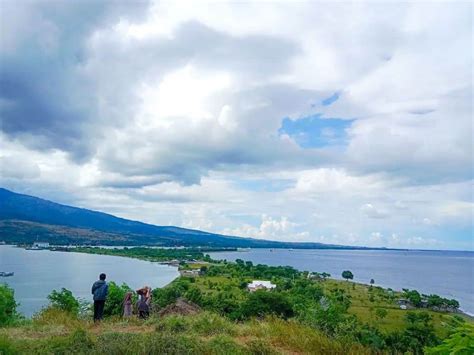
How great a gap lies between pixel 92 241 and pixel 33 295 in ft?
508

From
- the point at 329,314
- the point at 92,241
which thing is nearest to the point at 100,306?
the point at 329,314

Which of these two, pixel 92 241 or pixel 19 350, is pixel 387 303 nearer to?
pixel 19 350

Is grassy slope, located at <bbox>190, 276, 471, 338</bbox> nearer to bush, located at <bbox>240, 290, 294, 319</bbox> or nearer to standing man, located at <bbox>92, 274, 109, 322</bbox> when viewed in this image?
bush, located at <bbox>240, 290, 294, 319</bbox>

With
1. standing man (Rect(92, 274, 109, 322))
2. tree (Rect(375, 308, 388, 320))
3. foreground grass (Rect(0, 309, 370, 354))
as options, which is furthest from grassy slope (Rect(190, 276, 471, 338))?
foreground grass (Rect(0, 309, 370, 354))

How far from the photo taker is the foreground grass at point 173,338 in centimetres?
668

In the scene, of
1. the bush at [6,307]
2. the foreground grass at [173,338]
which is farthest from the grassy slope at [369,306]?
the foreground grass at [173,338]

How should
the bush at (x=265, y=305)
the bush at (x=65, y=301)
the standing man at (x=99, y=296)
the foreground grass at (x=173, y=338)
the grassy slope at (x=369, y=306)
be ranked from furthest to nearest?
1. the grassy slope at (x=369, y=306)
2. the bush at (x=265, y=305)
3. the bush at (x=65, y=301)
4. the standing man at (x=99, y=296)
5. the foreground grass at (x=173, y=338)

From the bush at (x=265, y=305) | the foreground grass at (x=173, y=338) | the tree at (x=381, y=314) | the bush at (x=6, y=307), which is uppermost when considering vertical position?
the foreground grass at (x=173, y=338)

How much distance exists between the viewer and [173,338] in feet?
23.7

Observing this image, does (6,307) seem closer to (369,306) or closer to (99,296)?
(99,296)

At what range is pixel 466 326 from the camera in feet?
13.9

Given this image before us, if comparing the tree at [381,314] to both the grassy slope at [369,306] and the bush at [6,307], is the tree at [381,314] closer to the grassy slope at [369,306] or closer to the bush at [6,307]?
the grassy slope at [369,306]

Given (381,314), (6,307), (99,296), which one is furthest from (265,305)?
(381,314)

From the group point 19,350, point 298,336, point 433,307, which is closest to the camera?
point 19,350
